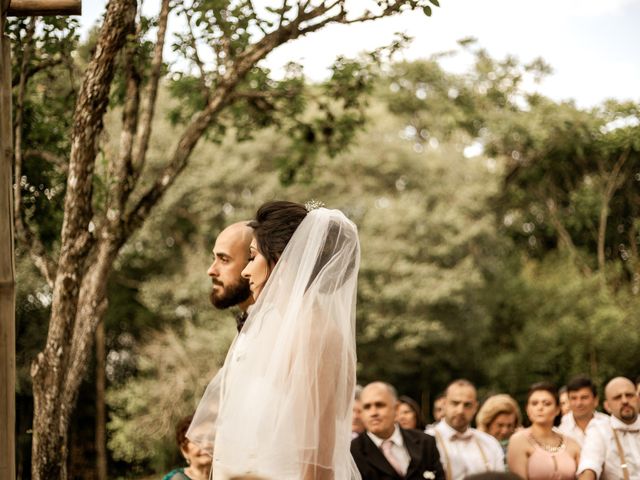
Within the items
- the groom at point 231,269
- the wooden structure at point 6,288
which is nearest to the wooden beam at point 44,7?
the wooden structure at point 6,288

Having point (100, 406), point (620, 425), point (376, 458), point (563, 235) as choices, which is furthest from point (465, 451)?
point (563, 235)

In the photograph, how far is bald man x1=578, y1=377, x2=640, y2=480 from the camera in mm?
7473

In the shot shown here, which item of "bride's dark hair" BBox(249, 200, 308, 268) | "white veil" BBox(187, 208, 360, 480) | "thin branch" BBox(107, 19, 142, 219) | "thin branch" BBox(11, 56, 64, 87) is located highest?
"thin branch" BBox(11, 56, 64, 87)

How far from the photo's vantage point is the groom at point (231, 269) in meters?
4.59

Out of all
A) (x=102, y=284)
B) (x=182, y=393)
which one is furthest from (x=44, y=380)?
(x=182, y=393)

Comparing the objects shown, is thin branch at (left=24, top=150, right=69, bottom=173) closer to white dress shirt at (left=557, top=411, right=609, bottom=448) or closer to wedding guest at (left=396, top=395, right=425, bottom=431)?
wedding guest at (left=396, top=395, right=425, bottom=431)

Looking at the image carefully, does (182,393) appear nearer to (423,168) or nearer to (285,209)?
(423,168)

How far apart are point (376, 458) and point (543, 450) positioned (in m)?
1.67

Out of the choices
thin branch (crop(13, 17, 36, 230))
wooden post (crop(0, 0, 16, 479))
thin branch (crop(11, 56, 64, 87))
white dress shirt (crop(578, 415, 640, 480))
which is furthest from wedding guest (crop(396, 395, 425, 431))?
wooden post (crop(0, 0, 16, 479))

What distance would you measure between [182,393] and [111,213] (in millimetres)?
14969

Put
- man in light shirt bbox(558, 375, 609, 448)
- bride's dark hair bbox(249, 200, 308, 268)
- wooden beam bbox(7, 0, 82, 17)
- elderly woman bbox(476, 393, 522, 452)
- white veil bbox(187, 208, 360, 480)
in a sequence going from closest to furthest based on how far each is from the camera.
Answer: white veil bbox(187, 208, 360, 480) → wooden beam bbox(7, 0, 82, 17) → bride's dark hair bbox(249, 200, 308, 268) → man in light shirt bbox(558, 375, 609, 448) → elderly woman bbox(476, 393, 522, 452)

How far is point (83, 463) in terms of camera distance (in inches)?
924

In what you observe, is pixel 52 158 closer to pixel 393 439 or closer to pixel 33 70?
pixel 33 70

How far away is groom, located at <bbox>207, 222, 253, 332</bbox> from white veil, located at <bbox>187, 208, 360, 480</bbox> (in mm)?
739
